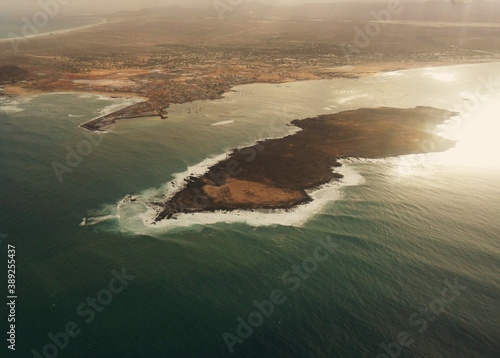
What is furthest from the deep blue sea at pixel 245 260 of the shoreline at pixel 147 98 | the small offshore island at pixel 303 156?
the shoreline at pixel 147 98

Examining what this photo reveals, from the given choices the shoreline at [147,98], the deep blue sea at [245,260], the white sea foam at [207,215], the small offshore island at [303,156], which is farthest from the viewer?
the shoreline at [147,98]

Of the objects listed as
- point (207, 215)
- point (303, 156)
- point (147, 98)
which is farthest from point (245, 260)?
point (147, 98)

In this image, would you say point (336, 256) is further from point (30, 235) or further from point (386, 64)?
point (386, 64)

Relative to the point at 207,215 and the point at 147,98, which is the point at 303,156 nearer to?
the point at 207,215

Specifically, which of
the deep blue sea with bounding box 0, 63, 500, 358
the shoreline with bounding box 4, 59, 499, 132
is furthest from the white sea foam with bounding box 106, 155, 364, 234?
the shoreline with bounding box 4, 59, 499, 132

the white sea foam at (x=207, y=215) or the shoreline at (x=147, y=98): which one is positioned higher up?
the white sea foam at (x=207, y=215)

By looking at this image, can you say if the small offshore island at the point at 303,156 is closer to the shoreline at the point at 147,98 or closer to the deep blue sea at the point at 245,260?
the deep blue sea at the point at 245,260

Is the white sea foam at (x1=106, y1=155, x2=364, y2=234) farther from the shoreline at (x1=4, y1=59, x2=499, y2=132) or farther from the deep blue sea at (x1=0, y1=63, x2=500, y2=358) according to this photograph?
the shoreline at (x1=4, y1=59, x2=499, y2=132)
